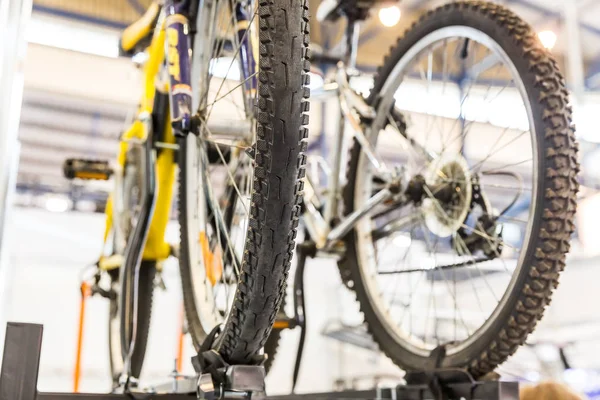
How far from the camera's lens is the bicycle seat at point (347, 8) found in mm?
1900

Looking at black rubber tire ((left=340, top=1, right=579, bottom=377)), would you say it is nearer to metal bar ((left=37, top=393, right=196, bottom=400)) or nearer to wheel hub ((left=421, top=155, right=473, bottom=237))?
wheel hub ((left=421, top=155, right=473, bottom=237))

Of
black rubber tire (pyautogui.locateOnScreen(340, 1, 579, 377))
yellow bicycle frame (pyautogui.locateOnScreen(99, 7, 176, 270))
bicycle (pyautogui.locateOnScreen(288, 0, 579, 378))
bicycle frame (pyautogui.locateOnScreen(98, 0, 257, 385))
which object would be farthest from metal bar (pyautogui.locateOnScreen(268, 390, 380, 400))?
yellow bicycle frame (pyautogui.locateOnScreen(99, 7, 176, 270))

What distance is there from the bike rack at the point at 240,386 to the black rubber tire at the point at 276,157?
0.54ft

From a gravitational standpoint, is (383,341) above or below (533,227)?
below

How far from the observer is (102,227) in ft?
22.1

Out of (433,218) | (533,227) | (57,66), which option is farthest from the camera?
(57,66)

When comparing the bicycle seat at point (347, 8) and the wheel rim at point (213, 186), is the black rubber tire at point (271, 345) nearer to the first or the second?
the wheel rim at point (213, 186)

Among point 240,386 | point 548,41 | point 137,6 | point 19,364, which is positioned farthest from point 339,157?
point 137,6

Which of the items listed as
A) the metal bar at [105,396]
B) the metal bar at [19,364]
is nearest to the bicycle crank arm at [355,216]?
the metal bar at [105,396]

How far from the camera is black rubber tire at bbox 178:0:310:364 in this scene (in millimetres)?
913

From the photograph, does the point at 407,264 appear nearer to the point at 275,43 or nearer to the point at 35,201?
the point at 275,43

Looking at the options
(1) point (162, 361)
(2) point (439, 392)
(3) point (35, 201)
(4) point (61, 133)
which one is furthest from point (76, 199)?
(2) point (439, 392)

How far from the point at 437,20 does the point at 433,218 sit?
1.50 feet

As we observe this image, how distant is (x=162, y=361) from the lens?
6613 mm
